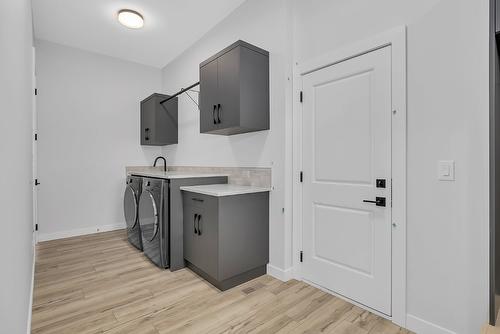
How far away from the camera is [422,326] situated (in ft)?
5.33

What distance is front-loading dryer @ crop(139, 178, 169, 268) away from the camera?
103 inches

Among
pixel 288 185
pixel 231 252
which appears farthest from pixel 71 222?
pixel 288 185

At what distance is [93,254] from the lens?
3094mm

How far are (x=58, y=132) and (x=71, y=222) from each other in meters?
1.34

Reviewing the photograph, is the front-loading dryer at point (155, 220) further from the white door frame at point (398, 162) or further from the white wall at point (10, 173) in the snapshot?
the white door frame at point (398, 162)

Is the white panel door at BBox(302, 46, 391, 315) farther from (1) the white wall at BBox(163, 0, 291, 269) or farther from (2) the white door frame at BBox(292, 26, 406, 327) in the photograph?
(1) the white wall at BBox(163, 0, 291, 269)

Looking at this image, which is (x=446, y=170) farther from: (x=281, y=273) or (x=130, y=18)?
(x=130, y=18)

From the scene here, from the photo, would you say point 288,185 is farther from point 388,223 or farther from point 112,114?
point 112,114

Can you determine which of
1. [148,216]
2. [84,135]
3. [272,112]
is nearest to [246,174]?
[272,112]

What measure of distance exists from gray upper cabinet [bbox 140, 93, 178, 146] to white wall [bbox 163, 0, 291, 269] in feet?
2.08

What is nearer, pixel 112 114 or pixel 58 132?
pixel 58 132

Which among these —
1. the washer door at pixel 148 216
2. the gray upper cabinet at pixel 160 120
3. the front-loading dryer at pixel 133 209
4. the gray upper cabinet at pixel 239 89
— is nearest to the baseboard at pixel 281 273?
the washer door at pixel 148 216

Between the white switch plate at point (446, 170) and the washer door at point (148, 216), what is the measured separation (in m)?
2.43

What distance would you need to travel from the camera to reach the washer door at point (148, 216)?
8.84ft
